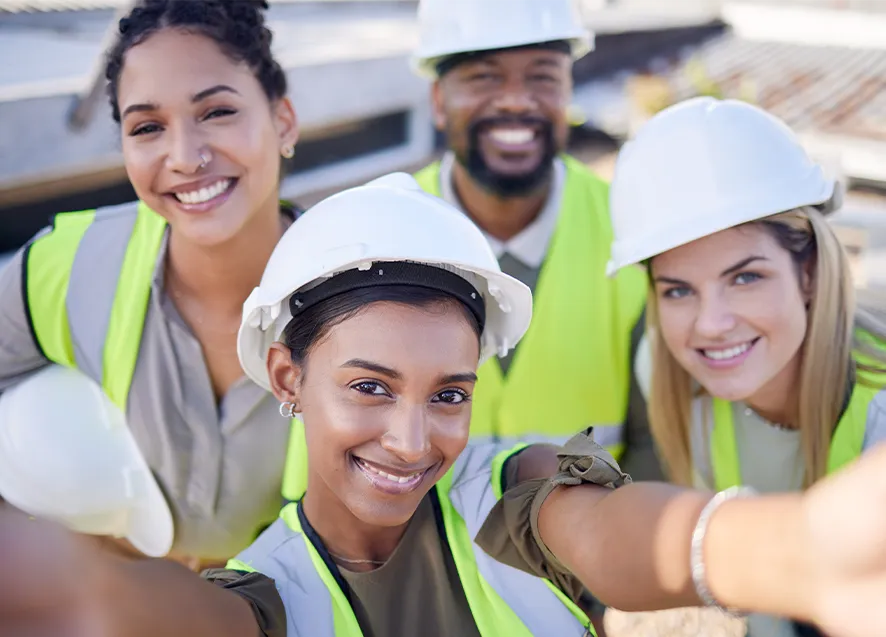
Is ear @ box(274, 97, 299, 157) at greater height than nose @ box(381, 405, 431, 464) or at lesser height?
greater

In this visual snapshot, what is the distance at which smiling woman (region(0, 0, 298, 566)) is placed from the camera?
2180 mm

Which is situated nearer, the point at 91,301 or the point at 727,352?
the point at 727,352

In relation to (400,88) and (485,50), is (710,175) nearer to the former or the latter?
(485,50)

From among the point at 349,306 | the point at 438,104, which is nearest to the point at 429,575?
the point at 349,306

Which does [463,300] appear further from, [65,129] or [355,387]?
[65,129]

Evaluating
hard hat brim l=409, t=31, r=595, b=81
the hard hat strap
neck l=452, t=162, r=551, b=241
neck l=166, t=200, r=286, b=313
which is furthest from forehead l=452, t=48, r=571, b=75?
the hard hat strap

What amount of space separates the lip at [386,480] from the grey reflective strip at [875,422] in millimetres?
1247

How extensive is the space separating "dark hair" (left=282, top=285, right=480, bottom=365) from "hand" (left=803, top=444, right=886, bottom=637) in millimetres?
842

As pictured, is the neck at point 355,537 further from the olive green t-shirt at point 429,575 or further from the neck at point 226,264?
the neck at point 226,264

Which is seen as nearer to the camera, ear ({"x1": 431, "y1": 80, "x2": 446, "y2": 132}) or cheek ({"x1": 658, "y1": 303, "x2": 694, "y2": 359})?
cheek ({"x1": 658, "y1": 303, "x2": 694, "y2": 359})

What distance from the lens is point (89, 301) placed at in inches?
92.8

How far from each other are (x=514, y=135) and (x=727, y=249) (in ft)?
3.72

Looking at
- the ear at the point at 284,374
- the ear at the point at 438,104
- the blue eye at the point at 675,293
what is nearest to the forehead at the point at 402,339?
the ear at the point at 284,374

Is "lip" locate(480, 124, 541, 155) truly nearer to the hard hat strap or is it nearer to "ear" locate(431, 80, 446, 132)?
"ear" locate(431, 80, 446, 132)
